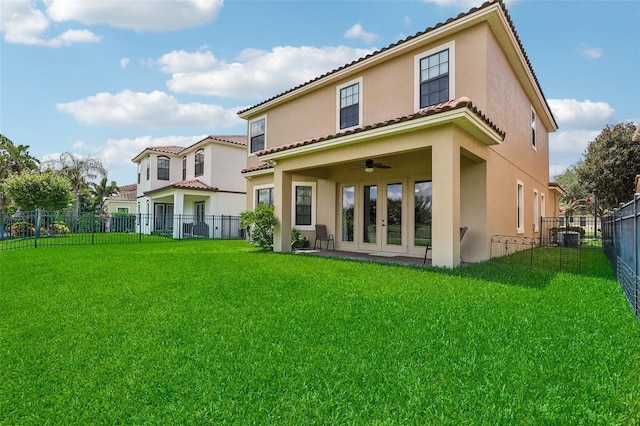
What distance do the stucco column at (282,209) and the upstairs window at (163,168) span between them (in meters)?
19.5

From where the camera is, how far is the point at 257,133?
56.4 feet

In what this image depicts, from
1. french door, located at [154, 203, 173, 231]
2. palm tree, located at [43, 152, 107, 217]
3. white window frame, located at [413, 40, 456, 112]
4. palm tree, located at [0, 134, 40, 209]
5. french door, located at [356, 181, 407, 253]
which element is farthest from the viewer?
palm tree, located at [43, 152, 107, 217]

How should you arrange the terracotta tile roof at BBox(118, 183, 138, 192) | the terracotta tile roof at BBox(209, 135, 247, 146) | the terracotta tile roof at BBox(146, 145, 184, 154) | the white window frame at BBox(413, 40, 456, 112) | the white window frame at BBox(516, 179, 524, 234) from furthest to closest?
1. the terracotta tile roof at BBox(118, 183, 138, 192)
2. the terracotta tile roof at BBox(146, 145, 184, 154)
3. the terracotta tile roof at BBox(209, 135, 247, 146)
4. the white window frame at BBox(516, 179, 524, 234)
5. the white window frame at BBox(413, 40, 456, 112)

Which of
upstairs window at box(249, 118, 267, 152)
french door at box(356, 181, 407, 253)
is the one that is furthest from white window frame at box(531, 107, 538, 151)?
upstairs window at box(249, 118, 267, 152)

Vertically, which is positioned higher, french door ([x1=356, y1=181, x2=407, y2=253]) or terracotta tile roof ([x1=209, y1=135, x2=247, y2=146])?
terracotta tile roof ([x1=209, y1=135, x2=247, y2=146])

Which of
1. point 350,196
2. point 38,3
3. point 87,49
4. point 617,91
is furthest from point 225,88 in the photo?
point 617,91

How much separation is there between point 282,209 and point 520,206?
923 centimetres

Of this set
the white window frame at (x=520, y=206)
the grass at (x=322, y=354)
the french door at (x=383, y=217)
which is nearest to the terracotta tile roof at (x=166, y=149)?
the french door at (x=383, y=217)

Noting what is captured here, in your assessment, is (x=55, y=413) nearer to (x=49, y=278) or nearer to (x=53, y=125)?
(x=49, y=278)

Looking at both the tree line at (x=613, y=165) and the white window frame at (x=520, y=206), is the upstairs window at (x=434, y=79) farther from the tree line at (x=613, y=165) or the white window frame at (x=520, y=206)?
the tree line at (x=613, y=165)

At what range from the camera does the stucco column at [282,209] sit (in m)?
11.6

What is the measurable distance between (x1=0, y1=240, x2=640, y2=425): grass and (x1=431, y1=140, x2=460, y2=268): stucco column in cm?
150

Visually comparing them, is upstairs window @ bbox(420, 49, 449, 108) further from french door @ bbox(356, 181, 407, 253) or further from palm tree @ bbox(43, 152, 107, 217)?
palm tree @ bbox(43, 152, 107, 217)

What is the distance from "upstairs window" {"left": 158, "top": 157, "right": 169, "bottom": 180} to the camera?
1083 inches
